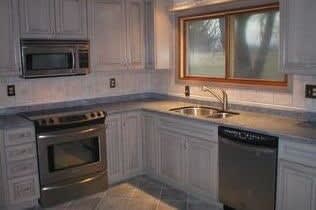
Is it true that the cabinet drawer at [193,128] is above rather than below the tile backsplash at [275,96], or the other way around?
below

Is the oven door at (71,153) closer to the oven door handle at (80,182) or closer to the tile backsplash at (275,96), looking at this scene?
the oven door handle at (80,182)

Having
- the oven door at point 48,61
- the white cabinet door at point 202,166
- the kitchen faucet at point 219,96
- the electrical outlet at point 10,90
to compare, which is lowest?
the white cabinet door at point 202,166

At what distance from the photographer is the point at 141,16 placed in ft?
14.1

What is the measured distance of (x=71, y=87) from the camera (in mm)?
4109

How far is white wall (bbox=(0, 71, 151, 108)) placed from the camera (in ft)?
12.2

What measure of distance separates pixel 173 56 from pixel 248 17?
3.78 feet

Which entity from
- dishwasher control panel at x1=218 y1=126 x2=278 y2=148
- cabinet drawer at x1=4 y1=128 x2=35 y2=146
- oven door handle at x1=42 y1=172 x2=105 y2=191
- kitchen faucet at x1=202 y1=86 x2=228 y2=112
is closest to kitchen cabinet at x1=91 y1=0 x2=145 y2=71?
kitchen faucet at x1=202 y1=86 x2=228 y2=112

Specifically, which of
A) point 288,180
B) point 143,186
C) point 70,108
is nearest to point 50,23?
point 70,108

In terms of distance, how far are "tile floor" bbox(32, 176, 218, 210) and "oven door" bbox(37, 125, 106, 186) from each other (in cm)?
28

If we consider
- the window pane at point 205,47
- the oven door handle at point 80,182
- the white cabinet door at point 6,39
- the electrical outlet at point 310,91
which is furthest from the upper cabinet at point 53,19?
the electrical outlet at point 310,91

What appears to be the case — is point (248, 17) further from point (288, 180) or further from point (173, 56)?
point (288, 180)

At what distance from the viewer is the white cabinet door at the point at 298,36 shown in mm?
2631

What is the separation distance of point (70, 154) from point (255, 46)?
7.34ft

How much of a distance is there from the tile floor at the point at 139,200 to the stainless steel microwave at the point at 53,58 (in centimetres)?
135
